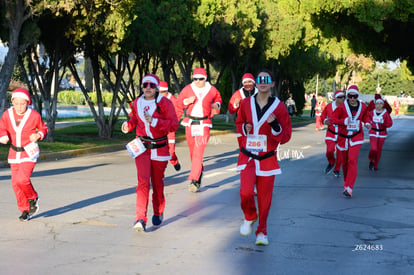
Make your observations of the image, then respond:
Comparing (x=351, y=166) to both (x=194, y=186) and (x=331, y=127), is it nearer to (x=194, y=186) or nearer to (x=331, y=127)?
(x=194, y=186)

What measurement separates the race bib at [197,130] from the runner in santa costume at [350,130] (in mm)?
2295

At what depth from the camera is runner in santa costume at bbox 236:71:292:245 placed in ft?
25.8

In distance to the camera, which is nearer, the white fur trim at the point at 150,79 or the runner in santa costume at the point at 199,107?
the white fur trim at the point at 150,79

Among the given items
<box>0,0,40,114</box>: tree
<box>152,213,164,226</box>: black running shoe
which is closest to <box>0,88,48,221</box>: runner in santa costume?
<box>152,213,164,226</box>: black running shoe

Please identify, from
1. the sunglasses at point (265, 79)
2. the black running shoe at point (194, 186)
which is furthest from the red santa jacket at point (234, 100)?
the sunglasses at point (265, 79)

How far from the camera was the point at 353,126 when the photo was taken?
1284 centimetres

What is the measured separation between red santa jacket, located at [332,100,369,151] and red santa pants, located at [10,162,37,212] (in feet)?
18.5

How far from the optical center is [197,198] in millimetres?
11812

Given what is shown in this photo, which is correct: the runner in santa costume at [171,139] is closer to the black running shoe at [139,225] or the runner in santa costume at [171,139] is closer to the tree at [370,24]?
the black running shoe at [139,225]

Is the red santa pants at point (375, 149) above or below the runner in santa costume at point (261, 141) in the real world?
below

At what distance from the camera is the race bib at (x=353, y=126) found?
12.8m

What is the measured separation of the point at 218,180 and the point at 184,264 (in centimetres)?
732

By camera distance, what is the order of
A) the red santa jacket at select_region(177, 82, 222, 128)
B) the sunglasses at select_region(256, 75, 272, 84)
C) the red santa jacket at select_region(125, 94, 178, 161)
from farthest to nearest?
the red santa jacket at select_region(177, 82, 222, 128) → the red santa jacket at select_region(125, 94, 178, 161) → the sunglasses at select_region(256, 75, 272, 84)

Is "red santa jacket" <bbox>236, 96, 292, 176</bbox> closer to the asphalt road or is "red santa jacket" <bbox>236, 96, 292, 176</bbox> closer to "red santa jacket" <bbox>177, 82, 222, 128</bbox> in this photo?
the asphalt road
